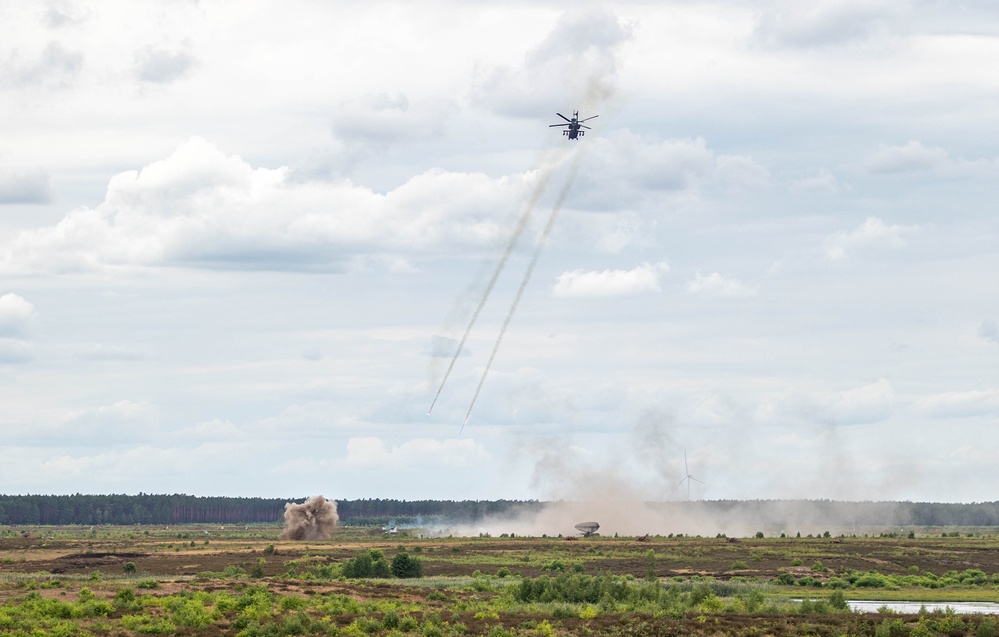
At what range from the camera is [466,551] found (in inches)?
6009

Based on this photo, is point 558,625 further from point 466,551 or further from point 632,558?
point 466,551

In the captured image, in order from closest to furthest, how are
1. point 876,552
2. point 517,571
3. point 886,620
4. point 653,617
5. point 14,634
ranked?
point 14,634 → point 886,620 → point 653,617 → point 517,571 → point 876,552

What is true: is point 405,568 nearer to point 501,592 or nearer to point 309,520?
point 501,592

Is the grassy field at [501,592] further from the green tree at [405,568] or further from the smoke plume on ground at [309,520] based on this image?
the smoke plume on ground at [309,520]

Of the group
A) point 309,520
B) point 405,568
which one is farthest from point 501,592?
point 309,520

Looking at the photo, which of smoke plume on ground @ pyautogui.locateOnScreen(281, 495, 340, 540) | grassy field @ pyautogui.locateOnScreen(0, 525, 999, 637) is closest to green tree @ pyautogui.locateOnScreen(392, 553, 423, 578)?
grassy field @ pyautogui.locateOnScreen(0, 525, 999, 637)

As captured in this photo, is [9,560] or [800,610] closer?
[800,610]

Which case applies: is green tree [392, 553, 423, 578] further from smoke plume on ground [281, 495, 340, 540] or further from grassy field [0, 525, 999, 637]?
smoke plume on ground [281, 495, 340, 540]

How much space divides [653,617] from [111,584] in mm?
40121

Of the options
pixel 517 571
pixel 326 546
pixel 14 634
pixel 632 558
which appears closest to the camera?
pixel 14 634

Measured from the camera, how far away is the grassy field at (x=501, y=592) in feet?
221

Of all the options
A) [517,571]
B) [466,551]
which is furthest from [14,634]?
[466,551]

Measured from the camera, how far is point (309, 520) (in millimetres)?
192875

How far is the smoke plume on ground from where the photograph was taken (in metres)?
192
